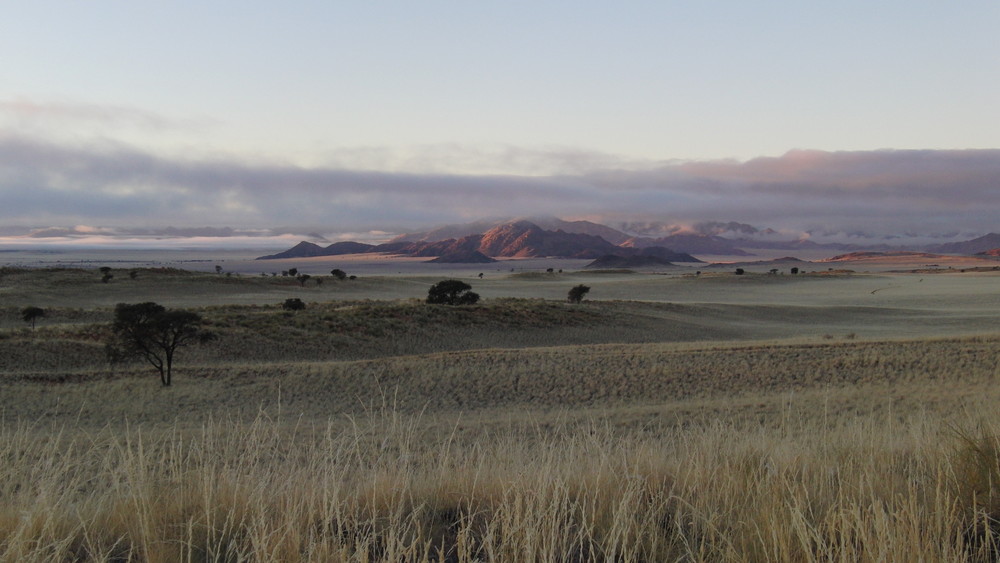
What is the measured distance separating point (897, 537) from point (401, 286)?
278ft

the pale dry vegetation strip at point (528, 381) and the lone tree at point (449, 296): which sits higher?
the lone tree at point (449, 296)

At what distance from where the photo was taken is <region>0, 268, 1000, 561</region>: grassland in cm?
355

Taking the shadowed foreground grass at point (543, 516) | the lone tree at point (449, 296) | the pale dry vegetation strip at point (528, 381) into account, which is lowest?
the pale dry vegetation strip at point (528, 381)

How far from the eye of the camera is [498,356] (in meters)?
29.2

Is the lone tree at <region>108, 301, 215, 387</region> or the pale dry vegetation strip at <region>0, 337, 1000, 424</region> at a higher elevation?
the lone tree at <region>108, 301, 215, 387</region>

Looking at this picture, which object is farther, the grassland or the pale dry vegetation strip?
the pale dry vegetation strip

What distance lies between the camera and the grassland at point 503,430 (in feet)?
11.6

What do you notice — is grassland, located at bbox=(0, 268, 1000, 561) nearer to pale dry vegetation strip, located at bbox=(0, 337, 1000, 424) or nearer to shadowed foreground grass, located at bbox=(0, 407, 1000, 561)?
shadowed foreground grass, located at bbox=(0, 407, 1000, 561)

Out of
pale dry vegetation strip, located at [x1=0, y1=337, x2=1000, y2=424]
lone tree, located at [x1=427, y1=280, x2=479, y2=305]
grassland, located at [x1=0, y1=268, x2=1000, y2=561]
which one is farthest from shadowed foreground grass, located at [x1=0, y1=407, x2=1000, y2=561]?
lone tree, located at [x1=427, y1=280, x2=479, y2=305]

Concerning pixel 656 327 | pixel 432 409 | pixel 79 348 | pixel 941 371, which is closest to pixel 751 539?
pixel 432 409

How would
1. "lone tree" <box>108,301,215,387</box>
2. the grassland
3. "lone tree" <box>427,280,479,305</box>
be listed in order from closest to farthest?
the grassland
"lone tree" <box>108,301,215,387</box>
"lone tree" <box>427,280,479,305</box>

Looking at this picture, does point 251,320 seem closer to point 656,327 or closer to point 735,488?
point 656,327

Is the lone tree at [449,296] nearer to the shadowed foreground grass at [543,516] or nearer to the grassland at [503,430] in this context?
the grassland at [503,430]

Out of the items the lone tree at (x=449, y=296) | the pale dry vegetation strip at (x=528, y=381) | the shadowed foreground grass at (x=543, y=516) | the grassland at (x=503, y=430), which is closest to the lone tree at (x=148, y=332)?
the pale dry vegetation strip at (x=528, y=381)
